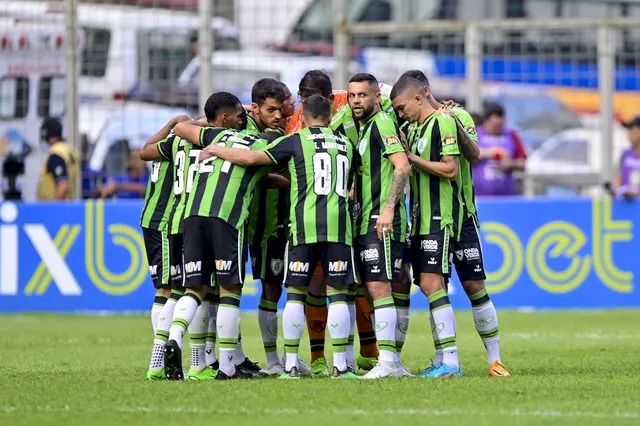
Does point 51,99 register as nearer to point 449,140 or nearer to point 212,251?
point 212,251

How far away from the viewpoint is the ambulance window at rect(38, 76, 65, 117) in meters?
19.6

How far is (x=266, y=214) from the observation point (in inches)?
433

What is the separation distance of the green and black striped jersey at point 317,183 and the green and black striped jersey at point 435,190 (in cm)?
56

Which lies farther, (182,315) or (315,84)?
(315,84)

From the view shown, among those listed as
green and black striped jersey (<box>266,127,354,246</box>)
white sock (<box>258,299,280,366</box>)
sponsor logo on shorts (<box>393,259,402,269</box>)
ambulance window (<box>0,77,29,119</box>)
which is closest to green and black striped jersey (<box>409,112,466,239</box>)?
sponsor logo on shorts (<box>393,259,402,269</box>)

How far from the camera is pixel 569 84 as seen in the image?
20453 millimetres

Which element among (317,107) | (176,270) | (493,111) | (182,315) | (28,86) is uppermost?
(28,86)

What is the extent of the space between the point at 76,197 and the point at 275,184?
9065mm

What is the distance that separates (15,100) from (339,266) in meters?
10.6

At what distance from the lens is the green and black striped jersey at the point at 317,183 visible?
10117 mm

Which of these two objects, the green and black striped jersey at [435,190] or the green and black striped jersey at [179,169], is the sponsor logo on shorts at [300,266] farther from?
the green and black striped jersey at [179,169]

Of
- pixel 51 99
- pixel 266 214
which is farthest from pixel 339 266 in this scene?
pixel 51 99

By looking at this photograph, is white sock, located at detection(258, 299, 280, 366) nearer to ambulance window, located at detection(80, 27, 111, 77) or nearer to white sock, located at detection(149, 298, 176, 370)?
white sock, located at detection(149, 298, 176, 370)

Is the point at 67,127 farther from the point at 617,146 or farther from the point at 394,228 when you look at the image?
the point at 394,228
